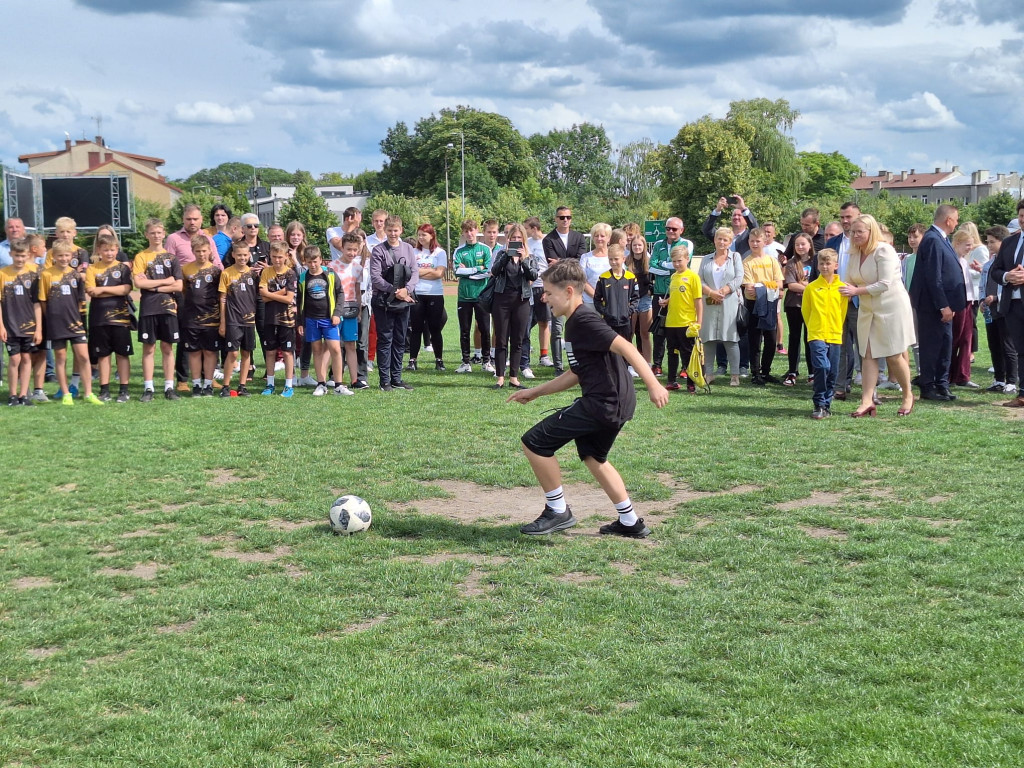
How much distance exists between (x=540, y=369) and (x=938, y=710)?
37.4 feet

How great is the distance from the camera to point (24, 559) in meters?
6.18

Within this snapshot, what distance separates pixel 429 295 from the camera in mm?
14398

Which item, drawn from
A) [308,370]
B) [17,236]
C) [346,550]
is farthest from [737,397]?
[17,236]

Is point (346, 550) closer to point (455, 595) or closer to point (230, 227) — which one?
point (455, 595)

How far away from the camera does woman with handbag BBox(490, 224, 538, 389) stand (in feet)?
41.9

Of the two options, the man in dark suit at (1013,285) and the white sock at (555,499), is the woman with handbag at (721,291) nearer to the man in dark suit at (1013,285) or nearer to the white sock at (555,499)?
the man in dark suit at (1013,285)

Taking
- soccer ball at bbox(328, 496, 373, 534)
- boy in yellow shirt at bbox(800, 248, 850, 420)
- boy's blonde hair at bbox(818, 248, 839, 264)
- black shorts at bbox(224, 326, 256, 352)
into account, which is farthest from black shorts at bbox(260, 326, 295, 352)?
boy's blonde hair at bbox(818, 248, 839, 264)

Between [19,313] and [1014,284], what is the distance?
40.3ft

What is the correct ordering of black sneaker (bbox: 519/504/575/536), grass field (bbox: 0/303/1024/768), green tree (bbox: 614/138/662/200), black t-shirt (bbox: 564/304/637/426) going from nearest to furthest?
grass field (bbox: 0/303/1024/768)
black t-shirt (bbox: 564/304/637/426)
black sneaker (bbox: 519/504/575/536)
green tree (bbox: 614/138/662/200)

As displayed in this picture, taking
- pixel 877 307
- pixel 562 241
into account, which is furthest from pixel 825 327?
pixel 562 241

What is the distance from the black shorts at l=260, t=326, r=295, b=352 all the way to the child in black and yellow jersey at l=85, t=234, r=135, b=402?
1745 mm

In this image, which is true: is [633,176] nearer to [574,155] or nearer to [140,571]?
[574,155]

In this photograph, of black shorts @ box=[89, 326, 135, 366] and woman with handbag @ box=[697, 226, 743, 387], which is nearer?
black shorts @ box=[89, 326, 135, 366]

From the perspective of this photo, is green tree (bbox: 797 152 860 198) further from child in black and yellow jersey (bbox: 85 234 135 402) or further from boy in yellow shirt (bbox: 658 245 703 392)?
child in black and yellow jersey (bbox: 85 234 135 402)
